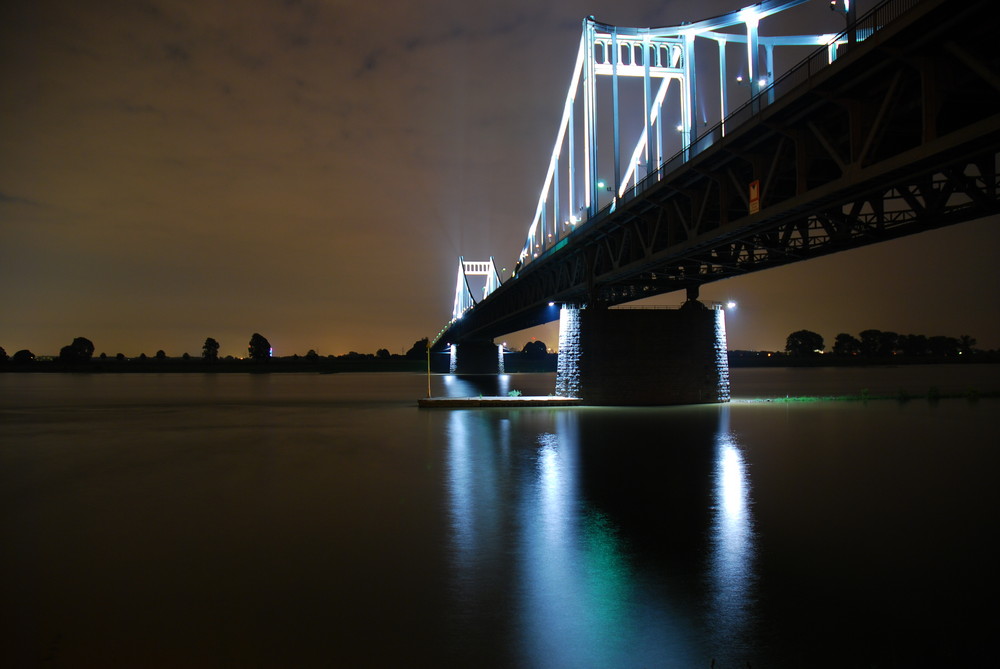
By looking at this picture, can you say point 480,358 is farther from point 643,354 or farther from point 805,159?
point 805,159

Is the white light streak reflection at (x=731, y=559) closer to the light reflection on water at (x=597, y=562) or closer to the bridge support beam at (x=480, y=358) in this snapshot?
the light reflection on water at (x=597, y=562)

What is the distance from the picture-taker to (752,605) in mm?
8250

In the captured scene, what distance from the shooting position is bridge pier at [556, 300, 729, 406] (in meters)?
36.9

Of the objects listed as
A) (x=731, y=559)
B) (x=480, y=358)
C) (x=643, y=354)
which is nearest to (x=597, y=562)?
(x=731, y=559)

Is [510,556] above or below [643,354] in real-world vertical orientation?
below

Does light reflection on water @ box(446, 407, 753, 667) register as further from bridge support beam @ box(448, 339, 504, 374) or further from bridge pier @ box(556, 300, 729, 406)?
→ bridge support beam @ box(448, 339, 504, 374)

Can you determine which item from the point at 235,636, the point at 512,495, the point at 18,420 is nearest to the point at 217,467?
the point at 512,495

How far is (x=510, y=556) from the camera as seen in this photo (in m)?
10.8

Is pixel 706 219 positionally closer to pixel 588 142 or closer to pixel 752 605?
pixel 588 142

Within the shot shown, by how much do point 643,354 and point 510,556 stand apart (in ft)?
91.9

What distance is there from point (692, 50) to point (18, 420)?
4034 cm

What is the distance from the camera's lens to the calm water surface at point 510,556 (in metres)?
7.26

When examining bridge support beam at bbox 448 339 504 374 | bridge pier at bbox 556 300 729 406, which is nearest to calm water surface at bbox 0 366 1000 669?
bridge pier at bbox 556 300 729 406

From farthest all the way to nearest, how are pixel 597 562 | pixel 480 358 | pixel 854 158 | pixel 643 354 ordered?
pixel 480 358
pixel 643 354
pixel 854 158
pixel 597 562
